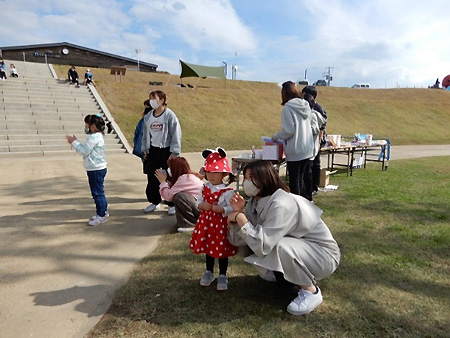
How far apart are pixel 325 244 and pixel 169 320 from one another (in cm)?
127

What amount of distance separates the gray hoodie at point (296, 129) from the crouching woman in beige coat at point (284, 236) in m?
1.89

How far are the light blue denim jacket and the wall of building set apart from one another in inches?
1276

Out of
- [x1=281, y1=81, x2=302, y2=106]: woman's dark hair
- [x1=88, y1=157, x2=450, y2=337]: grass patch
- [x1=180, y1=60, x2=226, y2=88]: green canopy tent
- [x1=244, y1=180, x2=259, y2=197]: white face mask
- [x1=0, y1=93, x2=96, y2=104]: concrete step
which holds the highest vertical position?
[x1=180, y1=60, x2=226, y2=88]: green canopy tent

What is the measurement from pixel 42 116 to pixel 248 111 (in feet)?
39.4

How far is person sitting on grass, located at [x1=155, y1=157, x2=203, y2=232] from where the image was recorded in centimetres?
396

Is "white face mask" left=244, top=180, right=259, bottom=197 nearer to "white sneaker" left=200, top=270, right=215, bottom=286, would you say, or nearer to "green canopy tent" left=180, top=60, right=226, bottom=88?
"white sneaker" left=200, top=270, right=215, bottom=286

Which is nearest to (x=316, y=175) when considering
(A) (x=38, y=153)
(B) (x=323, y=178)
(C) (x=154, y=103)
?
(B) (x=323, y=178)

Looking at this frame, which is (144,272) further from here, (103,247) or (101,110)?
(101,110)

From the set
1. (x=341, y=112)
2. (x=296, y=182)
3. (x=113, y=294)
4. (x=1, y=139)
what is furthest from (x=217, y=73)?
(x=113, y=294)

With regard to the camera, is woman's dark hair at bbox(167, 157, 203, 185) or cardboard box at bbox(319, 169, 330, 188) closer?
woman's dark hair at bbox(167, 157, 203, 185)

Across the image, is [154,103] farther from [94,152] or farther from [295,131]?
[295,131]

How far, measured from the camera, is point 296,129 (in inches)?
164

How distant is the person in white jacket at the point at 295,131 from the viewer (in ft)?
13.6

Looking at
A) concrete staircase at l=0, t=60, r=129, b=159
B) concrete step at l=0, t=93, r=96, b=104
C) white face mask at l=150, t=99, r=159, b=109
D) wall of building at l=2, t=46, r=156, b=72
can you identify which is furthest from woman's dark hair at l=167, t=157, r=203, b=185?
wall of building at l=2, t=46, r=156, b=72
